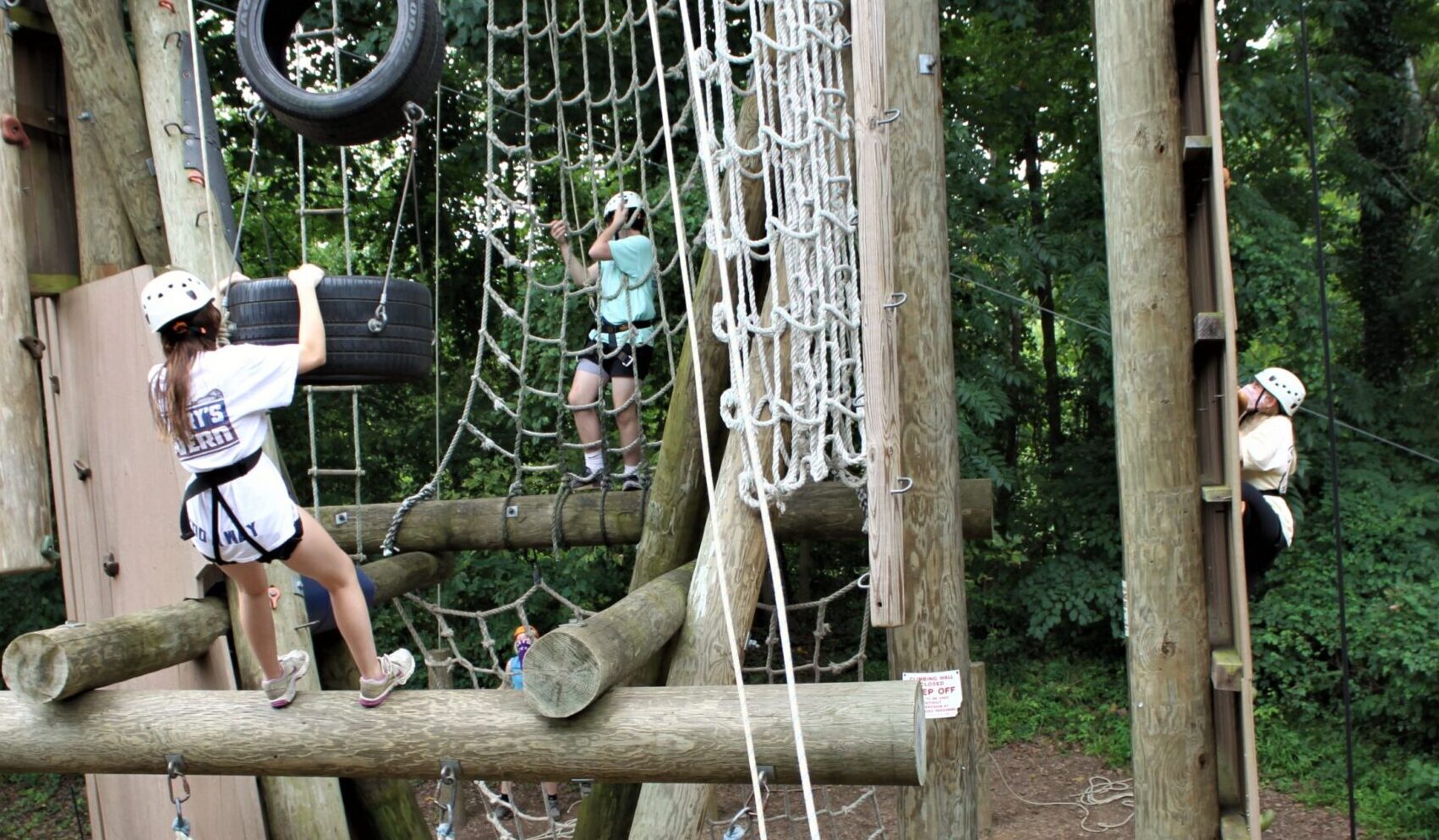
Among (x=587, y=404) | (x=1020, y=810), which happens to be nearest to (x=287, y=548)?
(x=587, y=404)

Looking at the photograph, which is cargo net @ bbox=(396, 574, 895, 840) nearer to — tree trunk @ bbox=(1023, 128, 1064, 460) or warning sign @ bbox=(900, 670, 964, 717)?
warning sign @ bbox=(900, 670, 964, 717)

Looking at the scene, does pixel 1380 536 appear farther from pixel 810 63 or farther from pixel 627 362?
pixel 810 63

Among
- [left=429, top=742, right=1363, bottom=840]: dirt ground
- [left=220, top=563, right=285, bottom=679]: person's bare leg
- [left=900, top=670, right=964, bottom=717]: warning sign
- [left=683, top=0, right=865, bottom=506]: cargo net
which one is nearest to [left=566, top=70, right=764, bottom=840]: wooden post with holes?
[left=683, top=0, right=865, bottom=506]: cargo net

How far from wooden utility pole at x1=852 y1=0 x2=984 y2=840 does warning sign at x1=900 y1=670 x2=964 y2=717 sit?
0.02 meters

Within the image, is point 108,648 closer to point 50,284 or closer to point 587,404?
point 50,284

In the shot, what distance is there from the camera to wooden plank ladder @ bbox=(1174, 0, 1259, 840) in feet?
9.93

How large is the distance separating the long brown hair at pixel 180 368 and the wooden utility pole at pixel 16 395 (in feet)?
3.36

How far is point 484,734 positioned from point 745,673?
12.7ft

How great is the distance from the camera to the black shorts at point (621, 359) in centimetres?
467

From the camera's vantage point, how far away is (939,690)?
323cm

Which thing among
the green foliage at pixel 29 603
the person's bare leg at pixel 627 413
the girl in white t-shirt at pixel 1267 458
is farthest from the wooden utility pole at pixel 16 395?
the green foliage at pixel 29 603

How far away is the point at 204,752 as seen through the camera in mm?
2730

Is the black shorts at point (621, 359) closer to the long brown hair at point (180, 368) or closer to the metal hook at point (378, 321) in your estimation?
the metal hook at point (378, 321)

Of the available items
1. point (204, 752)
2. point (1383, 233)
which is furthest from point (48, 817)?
point (1383, 233)
